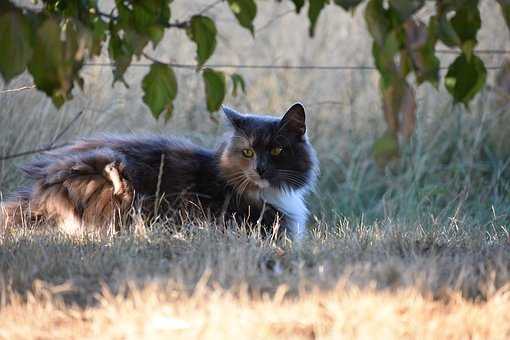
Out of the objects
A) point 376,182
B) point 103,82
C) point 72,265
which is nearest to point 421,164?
point 376,182

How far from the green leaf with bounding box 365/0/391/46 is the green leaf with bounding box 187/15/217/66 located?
1.96 ft

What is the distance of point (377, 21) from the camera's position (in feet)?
8.24

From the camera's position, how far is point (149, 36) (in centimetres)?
294

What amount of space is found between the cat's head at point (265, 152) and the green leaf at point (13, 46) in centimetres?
330

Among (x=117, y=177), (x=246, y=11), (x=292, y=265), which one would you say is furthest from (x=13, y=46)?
(x=117, y=177)

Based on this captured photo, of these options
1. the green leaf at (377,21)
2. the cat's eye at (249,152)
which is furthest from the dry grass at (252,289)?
the cat's eye at (249,152)

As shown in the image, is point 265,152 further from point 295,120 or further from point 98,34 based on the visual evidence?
point 98,34

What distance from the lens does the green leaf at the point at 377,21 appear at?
2473mm

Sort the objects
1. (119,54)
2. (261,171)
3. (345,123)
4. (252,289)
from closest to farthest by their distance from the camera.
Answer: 1. (119,54)
2. (252,289)
3. (261,171)
4. (345,123)

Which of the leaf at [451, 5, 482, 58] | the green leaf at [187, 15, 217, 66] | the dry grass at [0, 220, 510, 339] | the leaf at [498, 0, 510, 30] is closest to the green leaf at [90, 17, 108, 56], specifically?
the green leaf at [187, 15, 217, 66]

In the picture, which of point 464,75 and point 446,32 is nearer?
point 446,32

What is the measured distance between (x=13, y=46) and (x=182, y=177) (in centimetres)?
331

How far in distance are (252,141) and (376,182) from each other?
7.46 ft

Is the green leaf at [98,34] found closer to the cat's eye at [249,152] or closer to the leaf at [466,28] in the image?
the leaf at [466,28]
